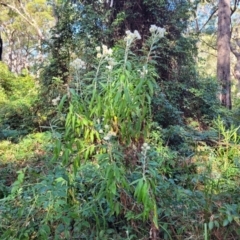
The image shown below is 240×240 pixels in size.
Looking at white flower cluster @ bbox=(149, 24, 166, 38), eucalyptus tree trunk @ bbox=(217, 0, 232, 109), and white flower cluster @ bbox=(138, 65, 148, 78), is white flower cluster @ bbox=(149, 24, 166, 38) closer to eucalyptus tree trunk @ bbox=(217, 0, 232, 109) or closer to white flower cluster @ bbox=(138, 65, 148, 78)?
white flower cluster @ bbox=(138, 65, 148, 78)

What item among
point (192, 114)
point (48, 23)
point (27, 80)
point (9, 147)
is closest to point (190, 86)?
point (192, 114)

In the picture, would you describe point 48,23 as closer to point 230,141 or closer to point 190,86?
point 190,86

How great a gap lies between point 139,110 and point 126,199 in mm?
530

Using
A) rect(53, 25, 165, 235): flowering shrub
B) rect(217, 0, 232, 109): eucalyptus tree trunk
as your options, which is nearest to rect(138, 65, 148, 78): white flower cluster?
rect(53, 25, 165, 235): flowering shrub

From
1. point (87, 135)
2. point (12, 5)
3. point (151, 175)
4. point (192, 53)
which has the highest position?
point (12, 5)

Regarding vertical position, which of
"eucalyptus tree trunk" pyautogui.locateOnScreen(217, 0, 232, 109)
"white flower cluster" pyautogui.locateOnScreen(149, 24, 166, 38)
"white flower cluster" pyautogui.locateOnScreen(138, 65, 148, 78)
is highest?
"eucalyptus tree trunk" pyautogui.locateOnScreen(217, 0, 232, 109)

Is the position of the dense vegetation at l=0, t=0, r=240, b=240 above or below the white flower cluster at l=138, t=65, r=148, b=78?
below

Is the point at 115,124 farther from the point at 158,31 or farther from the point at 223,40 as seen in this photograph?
the point at 223,40

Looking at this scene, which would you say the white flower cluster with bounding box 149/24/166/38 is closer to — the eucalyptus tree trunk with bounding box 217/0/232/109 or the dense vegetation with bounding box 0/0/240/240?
the dense vegetation with bounding box 0/0/240/240

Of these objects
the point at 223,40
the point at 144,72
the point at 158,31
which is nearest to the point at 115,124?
the point at 144,72

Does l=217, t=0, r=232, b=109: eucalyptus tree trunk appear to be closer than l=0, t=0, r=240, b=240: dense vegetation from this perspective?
No

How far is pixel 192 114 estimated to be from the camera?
17.0ft

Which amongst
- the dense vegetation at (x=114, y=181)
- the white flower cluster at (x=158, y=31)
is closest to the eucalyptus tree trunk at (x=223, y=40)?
the dense vegetation at (x=114, y=181)

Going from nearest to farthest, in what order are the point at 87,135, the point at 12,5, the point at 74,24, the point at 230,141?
the point at 87,135 < the point at 230,141 < the point at 74,24 < the point at 12,5
